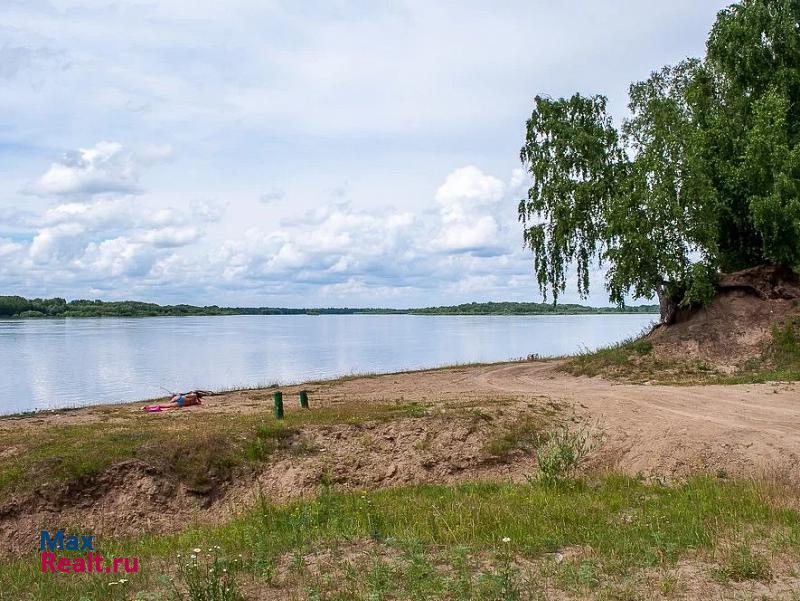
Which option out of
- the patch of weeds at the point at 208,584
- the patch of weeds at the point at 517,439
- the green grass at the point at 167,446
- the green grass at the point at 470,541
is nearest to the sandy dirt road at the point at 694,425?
the patch of weeds at the point at 517,439

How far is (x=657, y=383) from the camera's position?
23.2m

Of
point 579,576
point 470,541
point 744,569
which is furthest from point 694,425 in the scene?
point 579,576

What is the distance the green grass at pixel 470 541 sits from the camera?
6.79m

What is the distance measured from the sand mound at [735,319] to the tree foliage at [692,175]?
0.81 metres

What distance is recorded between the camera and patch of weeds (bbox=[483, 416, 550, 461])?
14.8 metres

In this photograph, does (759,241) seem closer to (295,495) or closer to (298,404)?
(298,404)

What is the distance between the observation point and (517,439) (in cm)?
1525

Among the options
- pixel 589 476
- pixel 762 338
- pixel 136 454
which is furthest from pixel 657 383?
pixel 136 454

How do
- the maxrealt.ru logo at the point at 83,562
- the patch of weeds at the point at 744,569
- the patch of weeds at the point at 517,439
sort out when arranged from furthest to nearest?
the patch of weeds at the point at 517,439 → the maxrealt.ru logo at the point at 83,562 → the patch of weeds at the point at 744,569

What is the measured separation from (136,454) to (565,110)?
24.4 meters

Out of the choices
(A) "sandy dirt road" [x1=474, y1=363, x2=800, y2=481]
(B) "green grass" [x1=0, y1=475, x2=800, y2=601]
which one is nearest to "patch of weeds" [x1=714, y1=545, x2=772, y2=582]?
(B) "green grass" [x1=0, y1=475, x2=800, y2=601]

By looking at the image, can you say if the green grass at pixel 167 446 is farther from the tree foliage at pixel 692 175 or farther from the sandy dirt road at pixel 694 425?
the tree foliage at pixel 692 175

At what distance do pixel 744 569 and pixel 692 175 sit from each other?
22235mm

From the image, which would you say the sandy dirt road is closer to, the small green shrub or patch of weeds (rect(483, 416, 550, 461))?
patch of weeds (rect(483, 416, 550, 461))
